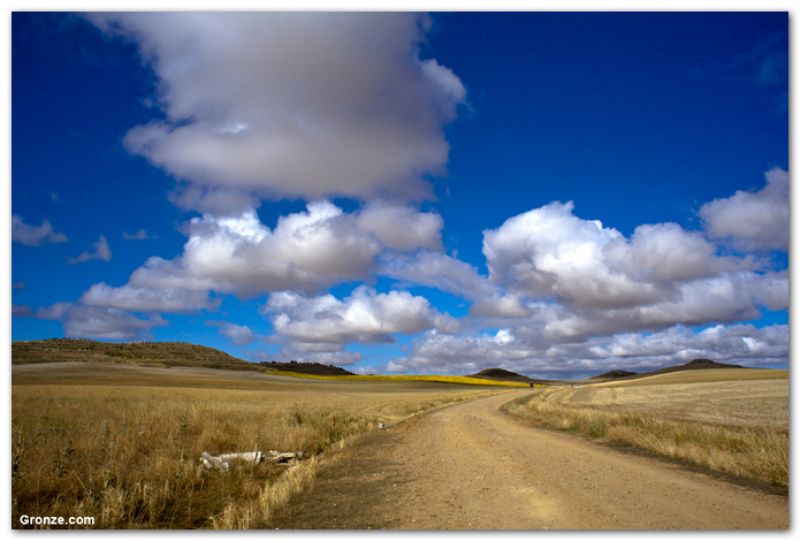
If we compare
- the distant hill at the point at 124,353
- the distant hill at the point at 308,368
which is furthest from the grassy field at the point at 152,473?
the distant hill at the point at 308,368

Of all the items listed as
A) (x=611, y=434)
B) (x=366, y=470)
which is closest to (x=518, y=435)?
(x=611, y=434)

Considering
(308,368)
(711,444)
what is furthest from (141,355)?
(711,444)

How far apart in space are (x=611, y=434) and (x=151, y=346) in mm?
150129

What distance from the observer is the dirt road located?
7.46 m

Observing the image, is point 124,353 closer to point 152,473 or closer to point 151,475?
point 152,473

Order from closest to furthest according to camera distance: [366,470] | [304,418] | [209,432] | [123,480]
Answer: [123,480] < [366,470] < [209,432] < [304,418]

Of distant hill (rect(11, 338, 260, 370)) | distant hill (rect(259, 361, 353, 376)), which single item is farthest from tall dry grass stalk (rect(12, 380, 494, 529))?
distant hill (rect(259, 361, 353, 376))

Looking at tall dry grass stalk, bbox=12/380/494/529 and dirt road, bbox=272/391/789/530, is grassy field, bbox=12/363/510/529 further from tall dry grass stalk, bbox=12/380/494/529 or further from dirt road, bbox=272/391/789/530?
dirt road, bbox=272/391/789/530

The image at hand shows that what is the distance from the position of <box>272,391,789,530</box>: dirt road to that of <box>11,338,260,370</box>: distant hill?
4084 inches

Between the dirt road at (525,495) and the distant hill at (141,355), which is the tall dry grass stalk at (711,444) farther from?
the distant hill at (141,355)

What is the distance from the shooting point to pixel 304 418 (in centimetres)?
2556

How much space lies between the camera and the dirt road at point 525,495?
7.46 meters

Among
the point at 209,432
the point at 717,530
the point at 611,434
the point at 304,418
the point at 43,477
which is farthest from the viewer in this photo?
the point at 304,418

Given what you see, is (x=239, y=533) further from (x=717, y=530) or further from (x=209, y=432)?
(x=209, y=432)
